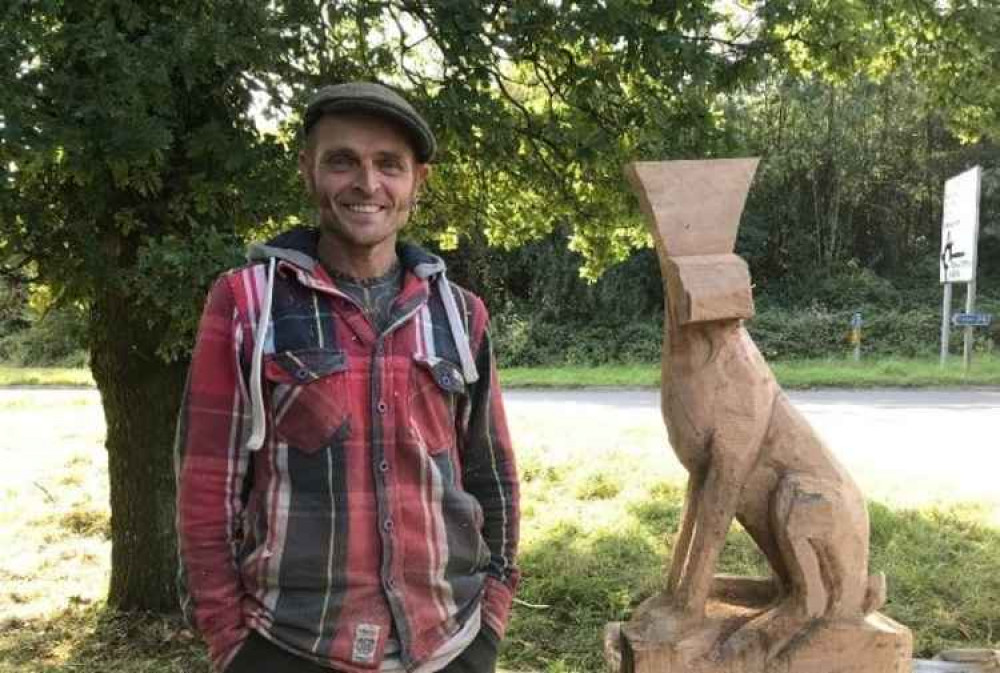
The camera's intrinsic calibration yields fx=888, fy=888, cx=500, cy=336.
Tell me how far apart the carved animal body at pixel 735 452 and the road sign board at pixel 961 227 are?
11.4 meters

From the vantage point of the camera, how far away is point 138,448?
454 centimetres

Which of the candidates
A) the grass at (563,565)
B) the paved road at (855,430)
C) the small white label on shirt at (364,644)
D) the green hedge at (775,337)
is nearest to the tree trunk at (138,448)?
the grass at (563,565)

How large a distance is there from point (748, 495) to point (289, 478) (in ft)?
5.11

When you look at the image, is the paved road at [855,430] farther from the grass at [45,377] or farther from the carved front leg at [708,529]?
the carved front leg at [708,529]

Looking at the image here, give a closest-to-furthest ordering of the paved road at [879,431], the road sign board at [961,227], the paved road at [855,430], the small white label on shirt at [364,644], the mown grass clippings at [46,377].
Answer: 1. the small white label on shirt at [364,644]
2. the paved road at [879,431]
3. the paved road at [855,430]
4. the road sign board at [961,227]
5. the mown grass clippings at [46,377]

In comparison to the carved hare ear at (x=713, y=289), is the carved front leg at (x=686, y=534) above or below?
below

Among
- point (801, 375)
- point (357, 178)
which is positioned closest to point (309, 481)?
point (357, 178)

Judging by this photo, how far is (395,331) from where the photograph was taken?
160cm

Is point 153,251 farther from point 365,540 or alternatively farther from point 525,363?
point 525,363

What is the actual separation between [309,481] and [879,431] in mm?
8470

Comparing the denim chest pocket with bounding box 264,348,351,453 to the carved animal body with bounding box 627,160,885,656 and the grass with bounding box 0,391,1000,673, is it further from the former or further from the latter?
the grass with bounding box 0,391,1000,673

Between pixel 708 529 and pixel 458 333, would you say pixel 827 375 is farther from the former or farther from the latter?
pixel 458 333

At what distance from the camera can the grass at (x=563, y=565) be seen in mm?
4320

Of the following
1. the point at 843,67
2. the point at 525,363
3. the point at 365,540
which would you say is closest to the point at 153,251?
the point at 365,540
